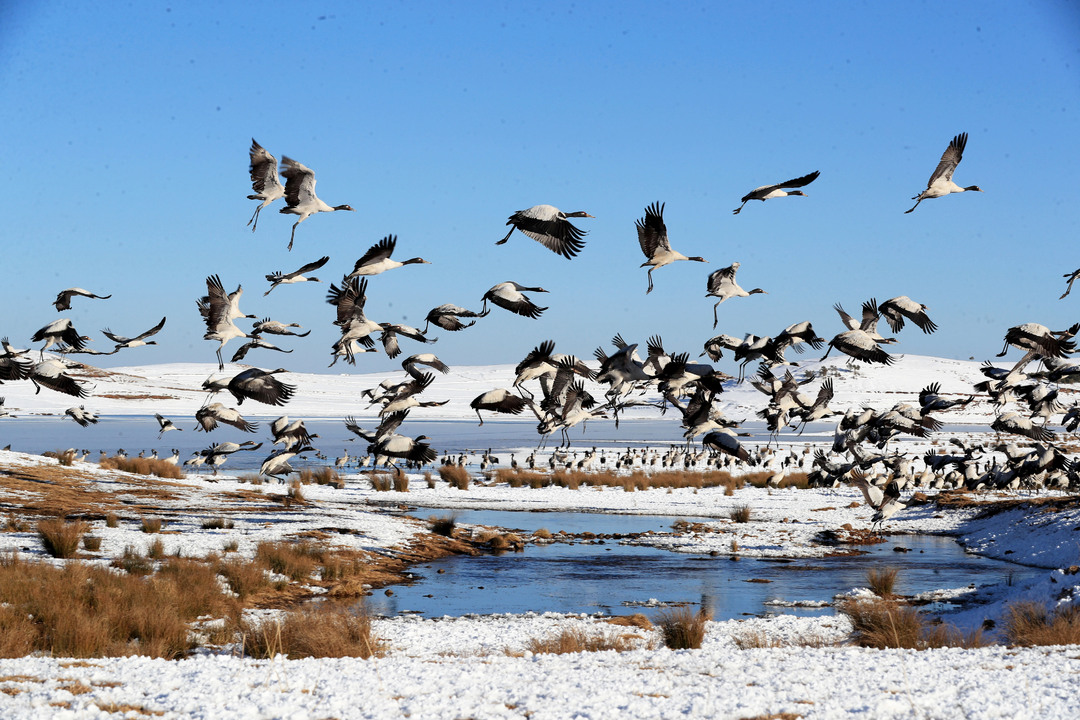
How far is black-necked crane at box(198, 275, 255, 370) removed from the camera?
1382 cm

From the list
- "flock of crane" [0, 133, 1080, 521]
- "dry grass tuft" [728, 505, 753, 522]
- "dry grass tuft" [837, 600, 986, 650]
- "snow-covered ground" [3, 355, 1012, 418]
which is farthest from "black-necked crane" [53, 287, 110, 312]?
"snow-covered ground" [3, 355, 1012, 418]

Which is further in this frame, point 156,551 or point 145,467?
point 145,467

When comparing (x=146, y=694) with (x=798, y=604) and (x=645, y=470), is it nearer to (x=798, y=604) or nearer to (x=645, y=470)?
(x=798, y=604)

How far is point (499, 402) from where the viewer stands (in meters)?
12.8

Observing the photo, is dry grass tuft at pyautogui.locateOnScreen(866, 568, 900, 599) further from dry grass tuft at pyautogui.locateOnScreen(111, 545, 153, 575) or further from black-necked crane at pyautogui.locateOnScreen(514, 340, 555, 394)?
dry grass tuft at pyautogui.locateOnScreen(111, 545, 153, 575)


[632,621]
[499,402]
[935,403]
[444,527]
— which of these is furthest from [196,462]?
[935,403]

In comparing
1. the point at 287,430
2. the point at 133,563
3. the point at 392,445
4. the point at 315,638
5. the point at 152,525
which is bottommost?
the point at 315,638

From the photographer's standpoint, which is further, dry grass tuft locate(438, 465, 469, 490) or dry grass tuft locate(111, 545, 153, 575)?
dry grass tuft locate(438, 465, 469, 490)

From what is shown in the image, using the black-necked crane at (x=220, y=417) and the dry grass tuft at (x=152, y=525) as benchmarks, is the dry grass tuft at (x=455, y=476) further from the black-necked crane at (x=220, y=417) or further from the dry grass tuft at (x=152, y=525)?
the black-necked crane at (x=220, y=417)

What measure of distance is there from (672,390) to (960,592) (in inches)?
310

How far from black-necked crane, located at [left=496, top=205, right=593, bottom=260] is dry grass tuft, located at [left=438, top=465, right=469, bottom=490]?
75.9ft

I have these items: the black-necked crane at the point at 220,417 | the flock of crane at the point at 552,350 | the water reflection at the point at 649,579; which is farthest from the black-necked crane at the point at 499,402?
the water reflection at the point at 649,579

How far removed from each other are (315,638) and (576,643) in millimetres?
2998

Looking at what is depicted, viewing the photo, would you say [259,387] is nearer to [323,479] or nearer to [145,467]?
[323,479]
